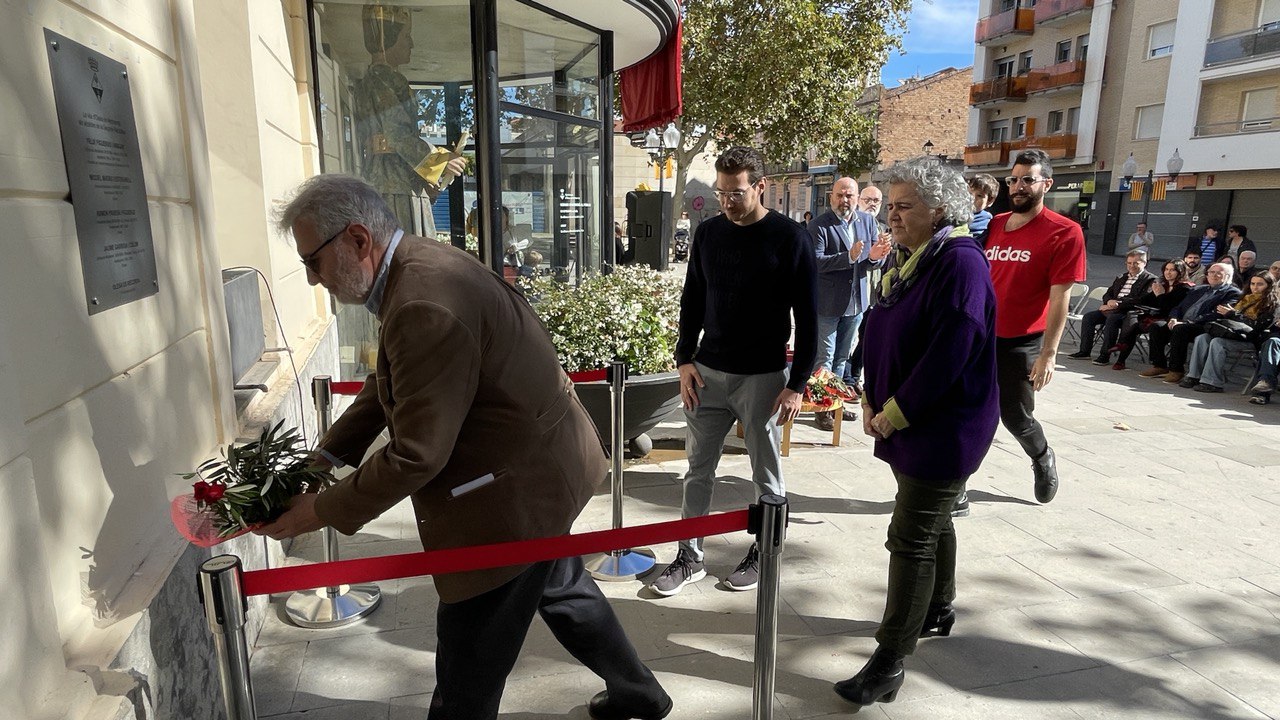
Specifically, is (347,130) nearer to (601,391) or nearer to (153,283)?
(601,391)

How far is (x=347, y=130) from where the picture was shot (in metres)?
5.89

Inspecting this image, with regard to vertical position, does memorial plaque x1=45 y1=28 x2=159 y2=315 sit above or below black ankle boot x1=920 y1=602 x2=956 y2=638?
above

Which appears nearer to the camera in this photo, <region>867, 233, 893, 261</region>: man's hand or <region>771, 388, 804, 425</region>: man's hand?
<region>771, 388, 804, 425</region>: man's hand

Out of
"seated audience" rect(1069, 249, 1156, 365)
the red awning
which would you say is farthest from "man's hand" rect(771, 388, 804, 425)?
"seated audience" rect(1069, 249, 1156, 365)

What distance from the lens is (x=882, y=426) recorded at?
107 inches

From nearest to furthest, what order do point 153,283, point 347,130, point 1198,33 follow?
point 153,283 → point 347,130 → point 1198,33

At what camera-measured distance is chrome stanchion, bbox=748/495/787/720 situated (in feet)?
6.88

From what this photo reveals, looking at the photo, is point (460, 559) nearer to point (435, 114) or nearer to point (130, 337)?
point (130, 337)

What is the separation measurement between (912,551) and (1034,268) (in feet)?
7.48

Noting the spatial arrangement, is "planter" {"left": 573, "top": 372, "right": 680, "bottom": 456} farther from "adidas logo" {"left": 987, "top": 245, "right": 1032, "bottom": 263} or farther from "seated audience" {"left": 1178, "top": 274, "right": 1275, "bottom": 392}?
"seated audience" {"left": 1178, "top": 274, "right": 1275, "bottom": 392}

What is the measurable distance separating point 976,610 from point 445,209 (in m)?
4.73

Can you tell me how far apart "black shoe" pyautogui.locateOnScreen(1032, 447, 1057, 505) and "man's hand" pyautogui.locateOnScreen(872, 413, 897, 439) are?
232 centimetres

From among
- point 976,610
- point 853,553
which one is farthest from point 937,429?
point 853,553

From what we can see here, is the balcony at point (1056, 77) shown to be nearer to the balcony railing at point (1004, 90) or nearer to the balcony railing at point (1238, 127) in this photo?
the balcony railing at point (1004, 90)
